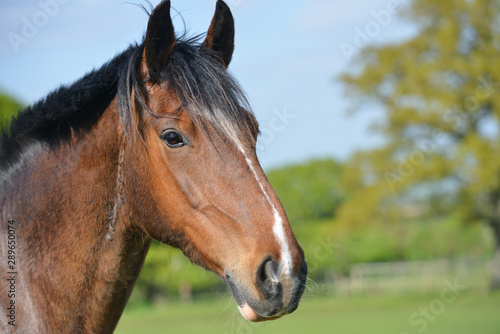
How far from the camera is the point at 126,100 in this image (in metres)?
2.87

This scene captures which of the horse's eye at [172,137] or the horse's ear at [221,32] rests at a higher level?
the horse's ear at [221,32]

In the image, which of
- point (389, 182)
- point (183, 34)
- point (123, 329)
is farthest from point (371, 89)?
point (183, 34)

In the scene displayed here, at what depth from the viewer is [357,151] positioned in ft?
83.5

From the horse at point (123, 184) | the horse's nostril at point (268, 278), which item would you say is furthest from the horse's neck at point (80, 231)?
the horse's nostril at point (268, 278)

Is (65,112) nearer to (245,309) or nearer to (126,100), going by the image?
(126,100)

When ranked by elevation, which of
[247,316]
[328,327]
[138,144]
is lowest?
[328,327]

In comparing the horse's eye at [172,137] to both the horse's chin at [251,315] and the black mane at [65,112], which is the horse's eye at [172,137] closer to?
the black mane at [65,112]

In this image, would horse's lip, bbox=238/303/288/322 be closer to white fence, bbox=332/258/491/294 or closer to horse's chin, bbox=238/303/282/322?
horse's chin, bbox=238/303/282/322

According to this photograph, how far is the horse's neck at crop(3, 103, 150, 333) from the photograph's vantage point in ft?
9.28

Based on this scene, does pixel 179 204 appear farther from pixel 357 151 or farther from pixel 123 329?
pixel 357 151

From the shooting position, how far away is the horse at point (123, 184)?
2.71 meters

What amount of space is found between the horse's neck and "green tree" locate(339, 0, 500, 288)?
2214cm

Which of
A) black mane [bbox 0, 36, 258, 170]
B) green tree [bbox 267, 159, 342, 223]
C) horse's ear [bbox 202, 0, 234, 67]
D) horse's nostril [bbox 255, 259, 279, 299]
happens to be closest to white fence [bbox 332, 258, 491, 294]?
green tree [bbox 267, 159, 342, 223]

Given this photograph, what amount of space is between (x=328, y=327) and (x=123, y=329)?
7.19m
